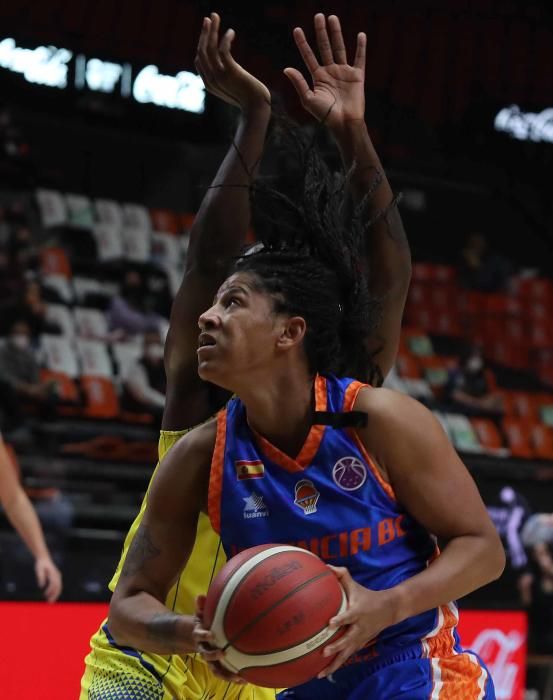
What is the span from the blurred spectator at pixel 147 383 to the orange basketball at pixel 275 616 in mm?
6692

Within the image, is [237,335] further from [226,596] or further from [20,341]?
[20,341]

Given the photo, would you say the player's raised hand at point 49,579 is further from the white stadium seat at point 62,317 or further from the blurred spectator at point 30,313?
the white stadium seat at point 62,317

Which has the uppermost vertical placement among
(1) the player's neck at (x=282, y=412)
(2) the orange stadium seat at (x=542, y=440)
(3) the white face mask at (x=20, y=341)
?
(1) the player's neck at (x=282, y=412)

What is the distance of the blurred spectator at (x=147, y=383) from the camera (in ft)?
29.7

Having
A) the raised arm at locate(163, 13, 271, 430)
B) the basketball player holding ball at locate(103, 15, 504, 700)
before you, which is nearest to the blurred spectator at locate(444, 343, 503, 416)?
the raised arm at locate(163, 13, 271, 430)

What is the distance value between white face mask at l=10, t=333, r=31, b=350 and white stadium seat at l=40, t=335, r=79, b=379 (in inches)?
10.4

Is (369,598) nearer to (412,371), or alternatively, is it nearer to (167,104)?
(412,371)

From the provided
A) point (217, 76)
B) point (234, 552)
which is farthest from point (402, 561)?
point (217, 76)

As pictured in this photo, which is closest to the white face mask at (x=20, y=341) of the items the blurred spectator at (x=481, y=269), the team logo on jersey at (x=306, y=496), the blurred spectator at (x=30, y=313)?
the blurred spectator at (x=30, y=313)

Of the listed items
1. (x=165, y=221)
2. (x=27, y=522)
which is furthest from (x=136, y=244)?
(x=27, y=522)

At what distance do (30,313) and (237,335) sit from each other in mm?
7191

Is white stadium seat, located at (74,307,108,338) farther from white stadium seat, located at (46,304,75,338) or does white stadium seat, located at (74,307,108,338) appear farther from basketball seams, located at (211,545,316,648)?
basketball seams, located at (211,545,316,648)

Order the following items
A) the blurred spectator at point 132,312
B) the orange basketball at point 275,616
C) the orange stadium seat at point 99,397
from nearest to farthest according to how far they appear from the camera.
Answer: the orange basketball at point 275,616 < the orange stadium seat at point 99,397 < the blurred spectator at point 132,312

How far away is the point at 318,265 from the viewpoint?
266 cm
